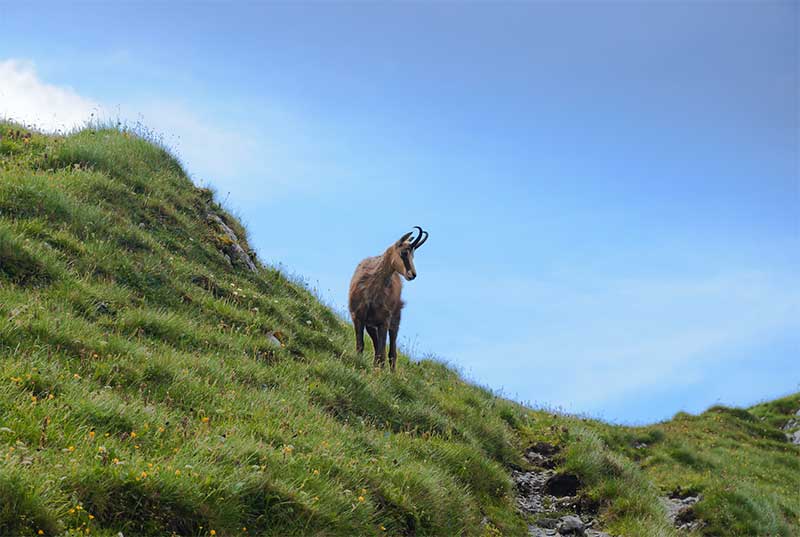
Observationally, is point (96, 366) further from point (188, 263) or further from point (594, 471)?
point (594, 471)

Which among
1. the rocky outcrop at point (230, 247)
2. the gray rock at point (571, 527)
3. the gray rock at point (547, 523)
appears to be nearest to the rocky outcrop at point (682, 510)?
the gray rock at point (571, 527)

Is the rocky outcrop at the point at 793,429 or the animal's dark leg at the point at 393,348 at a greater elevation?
the rocky outcrop at the point at 793,429

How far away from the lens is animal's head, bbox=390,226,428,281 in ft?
51.2

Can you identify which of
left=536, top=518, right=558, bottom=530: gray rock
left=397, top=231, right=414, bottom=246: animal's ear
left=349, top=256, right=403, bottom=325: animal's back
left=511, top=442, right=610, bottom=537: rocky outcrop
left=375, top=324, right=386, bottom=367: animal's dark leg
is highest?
left=397, top=231, right=414, bottom=246: animal's ear

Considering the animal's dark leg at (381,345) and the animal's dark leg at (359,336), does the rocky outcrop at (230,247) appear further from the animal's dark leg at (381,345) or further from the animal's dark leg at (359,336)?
the animal's dark leg at (381,345)

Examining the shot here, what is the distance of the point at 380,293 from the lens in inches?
636

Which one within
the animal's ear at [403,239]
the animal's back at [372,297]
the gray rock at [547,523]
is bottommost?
the gray rock at [547,523]

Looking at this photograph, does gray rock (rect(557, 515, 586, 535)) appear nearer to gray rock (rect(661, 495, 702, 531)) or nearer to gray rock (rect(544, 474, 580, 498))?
gray rock (rect(544, 474, 580, 498))

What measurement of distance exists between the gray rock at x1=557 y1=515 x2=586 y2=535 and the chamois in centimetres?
520

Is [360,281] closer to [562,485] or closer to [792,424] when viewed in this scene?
[562,485]

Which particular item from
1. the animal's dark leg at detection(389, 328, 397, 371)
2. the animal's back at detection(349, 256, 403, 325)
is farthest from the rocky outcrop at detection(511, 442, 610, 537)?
the animal's back at detection(349, 256, 403, 325)

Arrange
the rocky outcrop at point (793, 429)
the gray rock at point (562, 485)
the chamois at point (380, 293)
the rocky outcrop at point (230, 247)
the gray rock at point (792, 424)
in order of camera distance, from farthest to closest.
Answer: the gray rock at point (792, 424) → the rocky outcrop at point (793, 429) → the rocky outcrop at point (230, 247) → the chamois at point (380, 293) → the gray rock at point (562, 485)

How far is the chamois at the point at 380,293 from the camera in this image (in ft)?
52.2

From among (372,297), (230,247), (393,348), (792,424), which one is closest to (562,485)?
(393,348)
